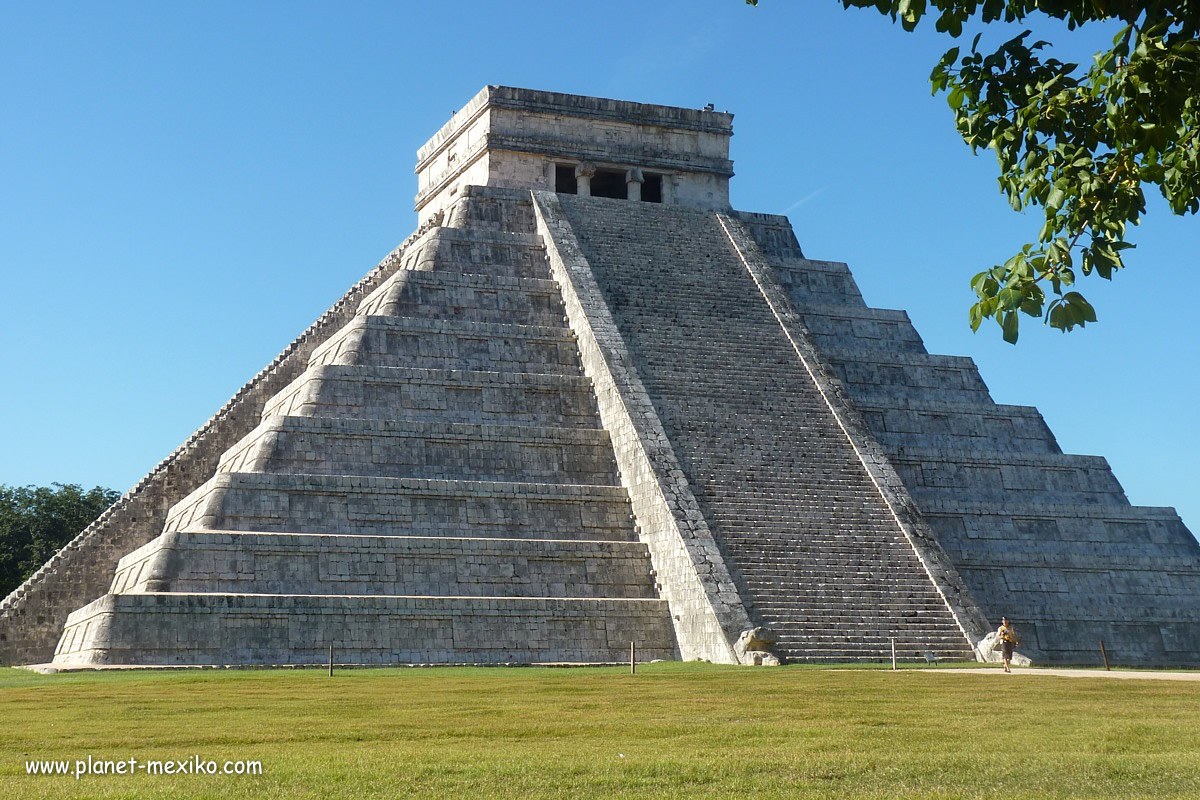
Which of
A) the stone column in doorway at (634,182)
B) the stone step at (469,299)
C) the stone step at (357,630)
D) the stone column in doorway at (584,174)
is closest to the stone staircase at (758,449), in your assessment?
the stone column in doorway at (634,182)

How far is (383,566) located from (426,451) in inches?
116

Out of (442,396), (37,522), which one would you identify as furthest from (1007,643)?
(37,522)

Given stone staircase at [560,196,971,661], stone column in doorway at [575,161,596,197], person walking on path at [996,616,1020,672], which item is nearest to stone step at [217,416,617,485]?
stone staircase at [560,196,971,661]

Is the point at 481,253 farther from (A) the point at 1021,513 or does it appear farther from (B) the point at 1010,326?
(B) the point at 1010,326

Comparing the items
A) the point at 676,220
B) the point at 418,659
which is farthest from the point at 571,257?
the point at 418,659

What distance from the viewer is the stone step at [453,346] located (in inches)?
1063

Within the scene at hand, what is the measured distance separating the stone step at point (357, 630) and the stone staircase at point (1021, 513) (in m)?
7.27

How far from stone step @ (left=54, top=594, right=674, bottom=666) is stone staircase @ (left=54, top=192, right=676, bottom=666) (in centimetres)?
2

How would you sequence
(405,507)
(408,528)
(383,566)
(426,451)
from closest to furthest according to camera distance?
1. (383,566)
2. (408,528)
3. (405,507)
4. (426,451)

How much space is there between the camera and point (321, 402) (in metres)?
25.4

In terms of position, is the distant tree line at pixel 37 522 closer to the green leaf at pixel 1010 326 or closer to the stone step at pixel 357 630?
the stone step at pixel 357 630

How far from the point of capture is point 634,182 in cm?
3450

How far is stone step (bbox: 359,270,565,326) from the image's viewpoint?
28.5 metres

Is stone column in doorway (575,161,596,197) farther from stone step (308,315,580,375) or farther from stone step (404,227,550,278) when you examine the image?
stone step (308,315,580,375)
